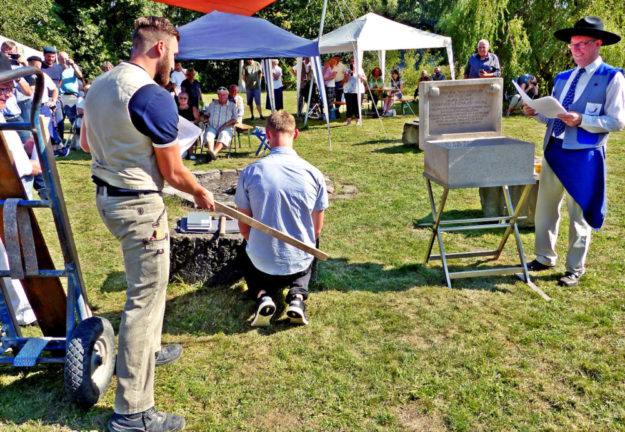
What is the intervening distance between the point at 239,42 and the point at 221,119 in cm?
160

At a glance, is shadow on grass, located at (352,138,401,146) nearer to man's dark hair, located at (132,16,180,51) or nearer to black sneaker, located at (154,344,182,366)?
black sneaker, located at (154,344,182,366)

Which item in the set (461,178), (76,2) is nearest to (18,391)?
(461,178)

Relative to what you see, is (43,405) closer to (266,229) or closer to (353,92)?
(266,229)

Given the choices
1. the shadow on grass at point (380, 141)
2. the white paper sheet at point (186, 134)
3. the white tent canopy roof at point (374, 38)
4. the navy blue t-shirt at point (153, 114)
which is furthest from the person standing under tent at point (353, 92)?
the navy blue t-shirt at point (153, 114)

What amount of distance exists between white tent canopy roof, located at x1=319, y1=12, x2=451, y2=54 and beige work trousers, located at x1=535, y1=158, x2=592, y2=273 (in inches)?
394

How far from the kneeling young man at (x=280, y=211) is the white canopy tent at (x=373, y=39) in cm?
1033

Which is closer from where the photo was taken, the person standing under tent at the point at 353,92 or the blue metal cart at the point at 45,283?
the blue metal cart at the point at 45,283

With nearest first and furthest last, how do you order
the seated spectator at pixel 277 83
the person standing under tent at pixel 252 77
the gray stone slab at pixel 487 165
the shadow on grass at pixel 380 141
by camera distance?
the gray stone slab at pixel 487 165 < the shadow on grass at pixel 380 141 < the person standing under tent at pixel 252 77 < the seated spectator at pixel 277 83

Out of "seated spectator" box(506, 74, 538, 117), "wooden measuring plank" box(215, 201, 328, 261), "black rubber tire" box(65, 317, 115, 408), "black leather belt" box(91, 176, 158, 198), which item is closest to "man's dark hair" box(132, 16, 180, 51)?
"black leather belt" box(91, 176, 158, 198)

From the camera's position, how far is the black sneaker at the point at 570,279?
407cm

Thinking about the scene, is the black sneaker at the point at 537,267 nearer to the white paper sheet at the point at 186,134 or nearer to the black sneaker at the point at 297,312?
the black sneaker at the point at 297,312

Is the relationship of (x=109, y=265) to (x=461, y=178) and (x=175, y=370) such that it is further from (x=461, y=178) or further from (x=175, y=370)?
(x=461, y=178)

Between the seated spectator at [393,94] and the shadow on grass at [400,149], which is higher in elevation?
the seated spectator at [393,94]

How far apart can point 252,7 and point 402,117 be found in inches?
314
